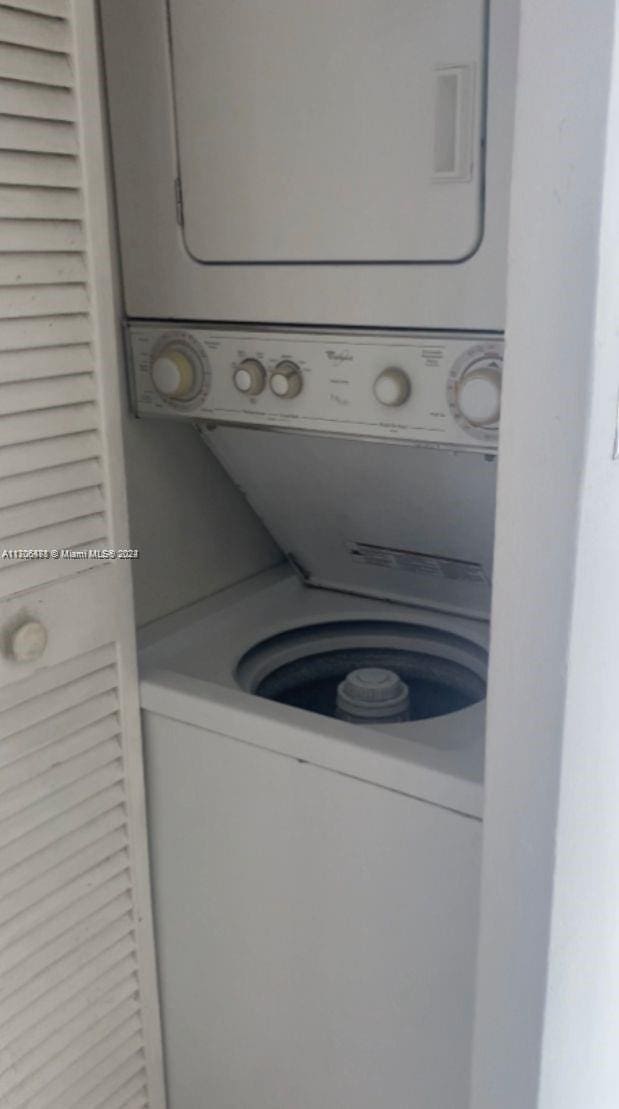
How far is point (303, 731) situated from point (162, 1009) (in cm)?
94

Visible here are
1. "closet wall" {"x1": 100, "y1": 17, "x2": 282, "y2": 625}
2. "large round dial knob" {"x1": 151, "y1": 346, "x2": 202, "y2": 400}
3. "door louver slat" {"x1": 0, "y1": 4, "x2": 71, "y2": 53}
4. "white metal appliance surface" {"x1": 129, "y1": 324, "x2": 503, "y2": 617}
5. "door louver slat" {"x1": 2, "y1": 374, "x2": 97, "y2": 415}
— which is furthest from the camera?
"closet wall" {"x1": 100, "y1": 17, "x2": 282, "y2": 625}

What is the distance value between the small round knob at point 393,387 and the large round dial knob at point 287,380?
→ 0.65 feet

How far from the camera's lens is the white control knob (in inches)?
65.8

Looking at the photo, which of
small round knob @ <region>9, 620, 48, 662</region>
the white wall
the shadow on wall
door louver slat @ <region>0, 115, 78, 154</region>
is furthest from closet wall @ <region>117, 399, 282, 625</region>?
the white wall

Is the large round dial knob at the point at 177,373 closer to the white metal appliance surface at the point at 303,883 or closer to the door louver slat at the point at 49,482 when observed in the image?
the door louver slat at the point at 49,482

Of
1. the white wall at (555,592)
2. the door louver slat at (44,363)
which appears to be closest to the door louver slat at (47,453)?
the door louver slat at (44,363)

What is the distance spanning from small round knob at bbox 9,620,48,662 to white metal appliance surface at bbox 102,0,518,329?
0.76m

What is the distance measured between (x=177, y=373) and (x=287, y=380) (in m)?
0.28

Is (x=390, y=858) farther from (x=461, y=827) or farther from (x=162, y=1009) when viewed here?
(x=162, y=1009)

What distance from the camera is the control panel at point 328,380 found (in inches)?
68.2

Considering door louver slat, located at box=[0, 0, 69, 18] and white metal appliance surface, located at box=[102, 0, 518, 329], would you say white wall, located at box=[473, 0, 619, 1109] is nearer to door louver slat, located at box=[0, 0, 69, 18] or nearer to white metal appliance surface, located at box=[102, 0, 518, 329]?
white metal appliance surface, located at box=[102, 0, 518, 329]

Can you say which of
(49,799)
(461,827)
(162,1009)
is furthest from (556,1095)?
(162,1009)

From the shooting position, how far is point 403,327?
5.85ft

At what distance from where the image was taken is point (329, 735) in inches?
69.9
